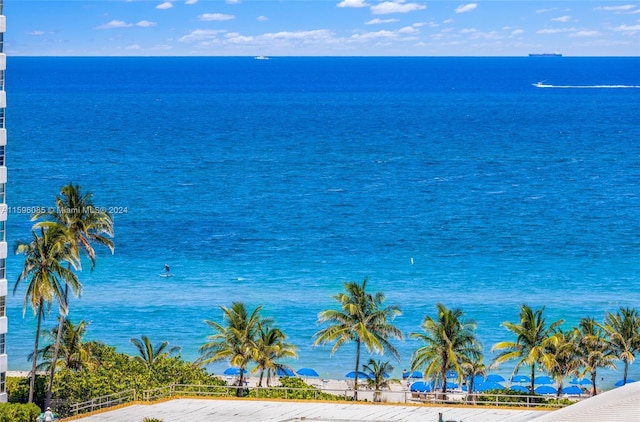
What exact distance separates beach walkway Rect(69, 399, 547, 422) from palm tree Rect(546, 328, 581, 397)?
10.2 metres

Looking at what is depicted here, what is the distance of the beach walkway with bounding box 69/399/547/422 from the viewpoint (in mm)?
50281

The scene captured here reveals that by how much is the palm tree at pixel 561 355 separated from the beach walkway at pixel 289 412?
1022 cm

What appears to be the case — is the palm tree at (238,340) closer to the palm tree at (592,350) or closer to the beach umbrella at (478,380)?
the palm tree at (592,350)

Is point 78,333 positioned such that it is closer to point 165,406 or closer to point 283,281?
point 165,406

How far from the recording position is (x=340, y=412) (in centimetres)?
5172

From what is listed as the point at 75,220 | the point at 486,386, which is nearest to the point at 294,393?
the point at 75,220

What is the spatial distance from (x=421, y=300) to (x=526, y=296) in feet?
31.0

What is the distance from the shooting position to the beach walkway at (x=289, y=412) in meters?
50.3

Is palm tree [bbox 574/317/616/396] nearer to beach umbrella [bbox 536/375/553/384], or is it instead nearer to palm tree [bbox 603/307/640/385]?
palm tree [bbox 603/307/640/385]

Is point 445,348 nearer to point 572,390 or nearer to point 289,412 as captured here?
point 289,412

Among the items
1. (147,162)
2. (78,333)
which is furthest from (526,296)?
(147,162)

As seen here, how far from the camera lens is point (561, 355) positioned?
6166 centimetres

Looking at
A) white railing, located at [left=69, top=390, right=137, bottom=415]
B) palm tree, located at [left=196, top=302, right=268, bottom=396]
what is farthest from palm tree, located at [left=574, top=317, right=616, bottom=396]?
white railing, located at [left=69, top=390, right=137, bottom=415]

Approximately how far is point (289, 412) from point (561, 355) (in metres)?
16.5
